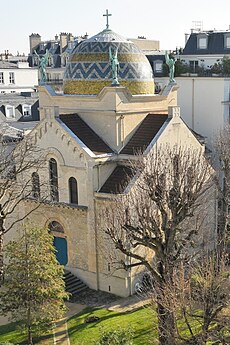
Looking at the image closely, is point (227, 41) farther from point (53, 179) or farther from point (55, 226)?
point (55, 226)

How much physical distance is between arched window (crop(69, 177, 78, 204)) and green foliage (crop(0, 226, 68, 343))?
701 centimetres

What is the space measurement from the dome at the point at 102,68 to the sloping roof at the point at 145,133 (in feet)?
7.43

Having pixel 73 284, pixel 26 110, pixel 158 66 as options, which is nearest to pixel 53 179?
pixel 73 284

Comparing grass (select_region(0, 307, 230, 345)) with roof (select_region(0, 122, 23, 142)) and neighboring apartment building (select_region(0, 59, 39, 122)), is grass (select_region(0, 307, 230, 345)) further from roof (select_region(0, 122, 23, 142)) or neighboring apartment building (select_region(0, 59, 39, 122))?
neighboring apartment building (select_region(0, 59, 39, 122))

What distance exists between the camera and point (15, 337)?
2677 cm

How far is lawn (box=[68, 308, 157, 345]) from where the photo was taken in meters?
25.8

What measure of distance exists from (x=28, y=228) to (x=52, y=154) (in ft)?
25.1

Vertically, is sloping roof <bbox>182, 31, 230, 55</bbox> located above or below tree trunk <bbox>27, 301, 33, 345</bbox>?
above

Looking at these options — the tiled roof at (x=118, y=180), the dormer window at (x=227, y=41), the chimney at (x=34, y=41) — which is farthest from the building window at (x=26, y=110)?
the chimney at (x=34, y=41)

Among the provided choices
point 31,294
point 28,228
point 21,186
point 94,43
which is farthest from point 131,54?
point 31,294

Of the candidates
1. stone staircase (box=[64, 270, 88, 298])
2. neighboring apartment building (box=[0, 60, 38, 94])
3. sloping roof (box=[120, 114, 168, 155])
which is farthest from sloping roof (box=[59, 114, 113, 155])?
neighboring apartment building (box=[0, 60, 38, 94])

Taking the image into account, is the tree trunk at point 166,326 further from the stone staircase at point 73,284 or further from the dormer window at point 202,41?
the dormer window at point 202,41

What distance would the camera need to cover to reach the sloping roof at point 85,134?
1288 inches

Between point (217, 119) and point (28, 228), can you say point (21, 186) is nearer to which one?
point (28, 228)
